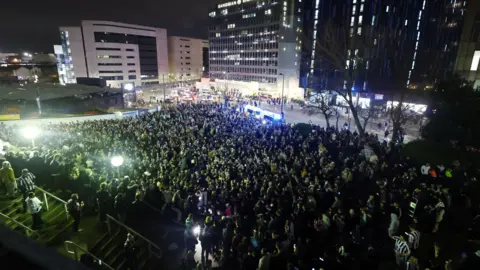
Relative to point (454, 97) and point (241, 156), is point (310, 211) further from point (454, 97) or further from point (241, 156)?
point (454, 97)

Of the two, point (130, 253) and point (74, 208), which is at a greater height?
point (74, 208)

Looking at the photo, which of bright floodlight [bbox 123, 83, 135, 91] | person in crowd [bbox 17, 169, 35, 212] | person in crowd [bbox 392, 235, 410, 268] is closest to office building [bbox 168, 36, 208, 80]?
bright floodlight [bbox 123, 83, 135, 91]

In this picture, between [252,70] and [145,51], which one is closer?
[252,70]

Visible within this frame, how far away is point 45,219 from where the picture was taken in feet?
24.3

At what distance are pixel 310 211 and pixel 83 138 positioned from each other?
15.2 metres

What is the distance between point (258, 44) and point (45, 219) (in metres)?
69.7

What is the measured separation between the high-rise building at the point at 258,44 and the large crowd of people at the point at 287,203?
43.5m

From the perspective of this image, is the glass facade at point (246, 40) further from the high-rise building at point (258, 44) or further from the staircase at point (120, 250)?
the staircase at point (120, 250)

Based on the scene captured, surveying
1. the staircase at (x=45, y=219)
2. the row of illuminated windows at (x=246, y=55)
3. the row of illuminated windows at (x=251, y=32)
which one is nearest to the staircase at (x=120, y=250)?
the staircase at (x=45, y=219)

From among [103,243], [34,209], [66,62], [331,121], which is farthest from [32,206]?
[66,62]

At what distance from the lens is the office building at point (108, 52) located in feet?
235

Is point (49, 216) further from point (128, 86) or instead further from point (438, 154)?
point (128, 86)

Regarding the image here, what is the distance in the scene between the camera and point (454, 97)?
46.4ft

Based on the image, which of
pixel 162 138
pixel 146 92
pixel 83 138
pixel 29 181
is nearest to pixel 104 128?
pixel 83 138
